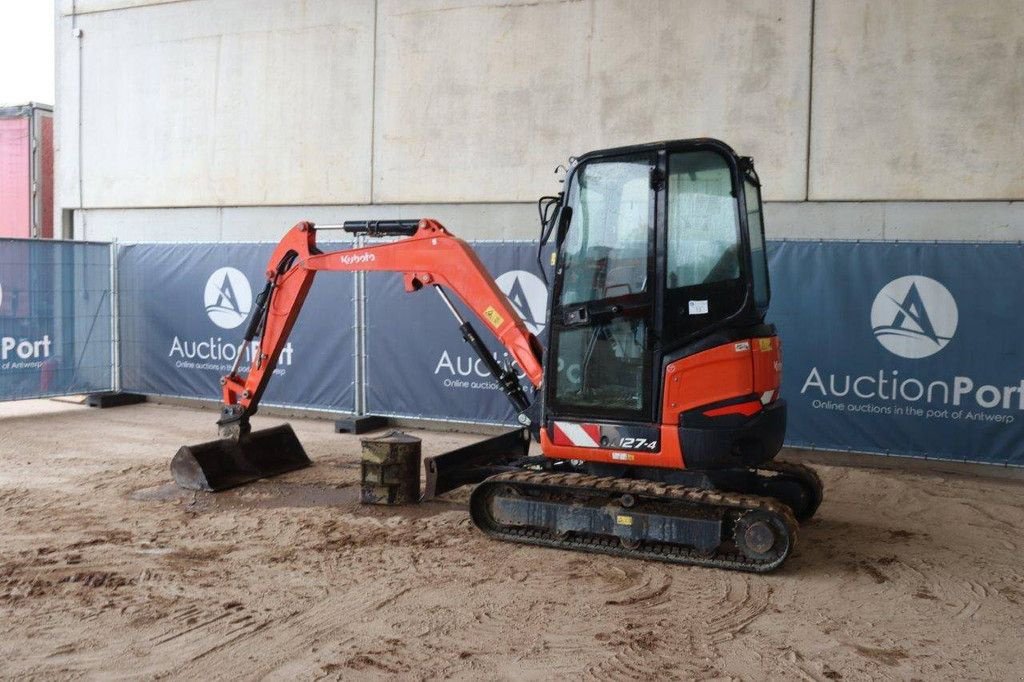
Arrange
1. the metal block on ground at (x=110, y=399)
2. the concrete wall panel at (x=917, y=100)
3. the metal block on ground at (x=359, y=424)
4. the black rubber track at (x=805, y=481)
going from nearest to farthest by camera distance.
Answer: the black rubber track at (x=805, y=481) → the concrete wall panel at (x=917, y=100) → the metal block on ground at (x=359, y=424) → the metal block on ground at (x=110, y=399)

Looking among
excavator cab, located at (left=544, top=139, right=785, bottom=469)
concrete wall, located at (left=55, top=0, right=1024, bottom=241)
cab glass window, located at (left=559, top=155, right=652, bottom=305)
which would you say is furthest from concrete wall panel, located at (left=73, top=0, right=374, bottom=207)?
excavator cab, located at (left=544, top=139, right=785, bottom=469)

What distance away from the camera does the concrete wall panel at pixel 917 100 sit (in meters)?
8.67

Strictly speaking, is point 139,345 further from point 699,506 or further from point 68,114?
point 699,506

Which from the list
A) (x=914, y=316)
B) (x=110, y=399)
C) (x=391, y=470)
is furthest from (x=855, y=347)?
(x=110, y=399)

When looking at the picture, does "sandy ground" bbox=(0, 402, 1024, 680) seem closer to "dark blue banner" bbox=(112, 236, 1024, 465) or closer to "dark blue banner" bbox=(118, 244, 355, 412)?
"dark blue banner" bbox=(112, 236, 1024, 465)

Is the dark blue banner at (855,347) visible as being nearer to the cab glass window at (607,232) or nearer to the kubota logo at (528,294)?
the kubota logo at (528,294)

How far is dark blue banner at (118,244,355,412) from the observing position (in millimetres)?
11039

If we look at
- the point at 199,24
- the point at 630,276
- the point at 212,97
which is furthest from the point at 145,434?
the point at 630,276

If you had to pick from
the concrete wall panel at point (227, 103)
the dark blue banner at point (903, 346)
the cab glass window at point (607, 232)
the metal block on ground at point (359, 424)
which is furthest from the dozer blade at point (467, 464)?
the concrete wall panel at point (227, 103)

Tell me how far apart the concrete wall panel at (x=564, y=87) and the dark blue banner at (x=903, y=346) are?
1143mm

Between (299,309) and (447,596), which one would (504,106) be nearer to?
(299,309)

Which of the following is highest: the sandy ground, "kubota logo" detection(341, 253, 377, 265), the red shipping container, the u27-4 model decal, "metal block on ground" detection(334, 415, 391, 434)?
the red shipping container

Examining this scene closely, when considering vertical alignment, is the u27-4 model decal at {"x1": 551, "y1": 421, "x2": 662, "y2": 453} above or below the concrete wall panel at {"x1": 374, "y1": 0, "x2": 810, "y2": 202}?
below

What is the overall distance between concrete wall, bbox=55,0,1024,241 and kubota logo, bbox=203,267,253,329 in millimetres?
802
